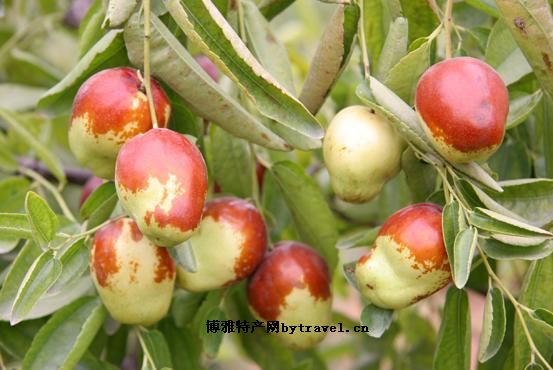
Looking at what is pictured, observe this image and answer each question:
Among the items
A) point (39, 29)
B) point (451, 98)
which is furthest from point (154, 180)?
point (39, 29)

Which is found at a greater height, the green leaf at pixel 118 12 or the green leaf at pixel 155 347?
the green leaf at pixel 118 12

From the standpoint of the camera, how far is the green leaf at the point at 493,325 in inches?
40.2

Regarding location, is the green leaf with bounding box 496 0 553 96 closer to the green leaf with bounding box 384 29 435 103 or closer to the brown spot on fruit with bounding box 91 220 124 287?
the green leaf with bounding box 384 29 435 103

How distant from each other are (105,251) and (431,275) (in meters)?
0.38

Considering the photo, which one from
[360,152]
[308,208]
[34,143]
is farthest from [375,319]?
[34,143]

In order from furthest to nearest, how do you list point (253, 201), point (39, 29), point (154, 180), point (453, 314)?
point (39, 29) < point (253, 201) < point (453, 314) < point (154, 180)

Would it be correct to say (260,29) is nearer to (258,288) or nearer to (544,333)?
(258,288)

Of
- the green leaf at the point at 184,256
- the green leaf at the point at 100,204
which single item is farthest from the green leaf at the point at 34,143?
the green leaf at the point at 184,256

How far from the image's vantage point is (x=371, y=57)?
49.4 inches

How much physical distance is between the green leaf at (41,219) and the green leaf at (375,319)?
363mm

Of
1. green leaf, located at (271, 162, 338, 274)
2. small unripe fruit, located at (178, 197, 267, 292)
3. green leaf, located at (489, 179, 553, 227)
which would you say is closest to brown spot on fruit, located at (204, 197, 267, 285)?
small unripe fruit, located at (178, 197, 267, 292)

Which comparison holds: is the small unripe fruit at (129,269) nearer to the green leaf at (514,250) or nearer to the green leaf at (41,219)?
the green leaf at (41,219)

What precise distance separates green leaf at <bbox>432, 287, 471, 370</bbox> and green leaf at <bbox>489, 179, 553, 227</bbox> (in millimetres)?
136

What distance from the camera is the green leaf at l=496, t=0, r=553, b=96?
3.23ft
